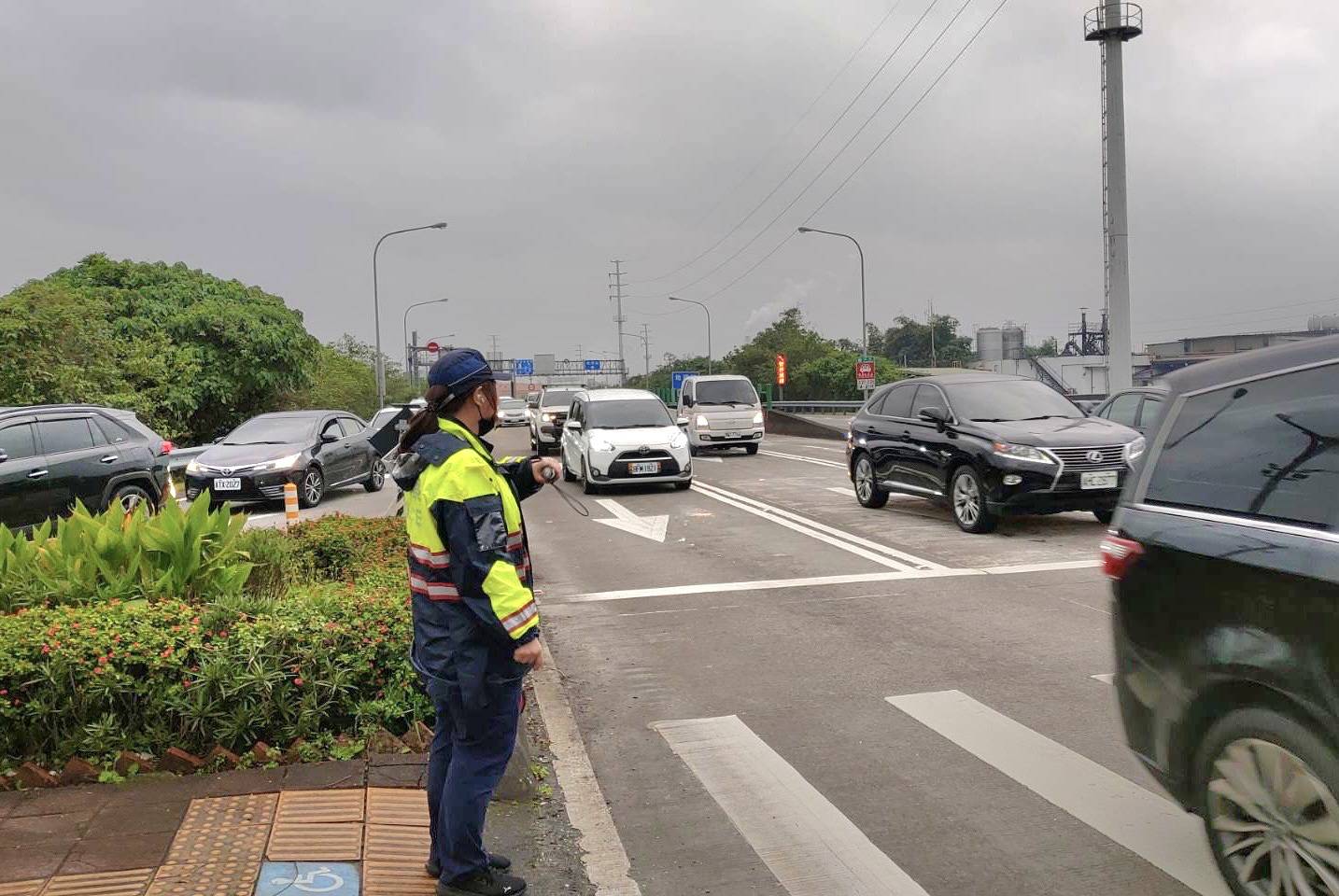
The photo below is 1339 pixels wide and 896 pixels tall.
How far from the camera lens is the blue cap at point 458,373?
11.5ft

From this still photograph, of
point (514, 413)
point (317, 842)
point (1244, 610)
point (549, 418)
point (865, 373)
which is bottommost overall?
point (514, 413)

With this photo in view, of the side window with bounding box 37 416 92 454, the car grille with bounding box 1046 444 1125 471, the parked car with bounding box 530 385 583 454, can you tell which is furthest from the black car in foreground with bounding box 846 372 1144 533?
the parked car with bounding box 530 385 583 454

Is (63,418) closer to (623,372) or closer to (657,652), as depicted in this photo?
(657,652)

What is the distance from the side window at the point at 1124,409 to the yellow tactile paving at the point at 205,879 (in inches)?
506

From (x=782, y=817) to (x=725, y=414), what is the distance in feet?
74.2

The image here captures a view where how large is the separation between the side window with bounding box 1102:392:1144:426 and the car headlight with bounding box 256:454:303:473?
11796 mm

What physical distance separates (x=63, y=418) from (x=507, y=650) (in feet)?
35.6

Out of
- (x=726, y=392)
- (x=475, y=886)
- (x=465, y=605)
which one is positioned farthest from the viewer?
(x=726, y=392)

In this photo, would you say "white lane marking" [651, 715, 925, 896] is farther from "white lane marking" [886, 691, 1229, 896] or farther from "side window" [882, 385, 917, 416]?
"side window" [882, 385, 917, 416]

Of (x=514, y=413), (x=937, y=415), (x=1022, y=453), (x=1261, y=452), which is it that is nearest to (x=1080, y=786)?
(x=1261, y=452)

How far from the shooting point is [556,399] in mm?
32625

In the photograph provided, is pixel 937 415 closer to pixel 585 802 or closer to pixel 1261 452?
pixel 585 802

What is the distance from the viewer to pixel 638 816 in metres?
4.40

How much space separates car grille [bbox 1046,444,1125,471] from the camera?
11.1 metres
